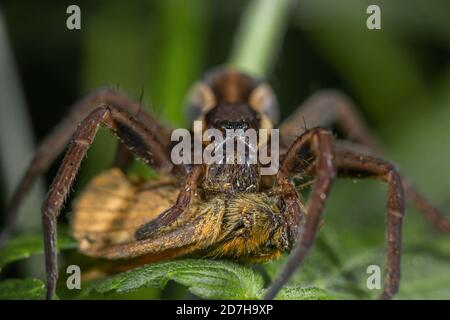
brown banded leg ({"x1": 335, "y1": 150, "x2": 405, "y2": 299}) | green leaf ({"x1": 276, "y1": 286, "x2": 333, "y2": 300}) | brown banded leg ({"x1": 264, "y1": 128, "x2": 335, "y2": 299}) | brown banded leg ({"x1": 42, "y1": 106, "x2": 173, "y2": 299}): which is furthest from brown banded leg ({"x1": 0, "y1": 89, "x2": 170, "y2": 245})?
green leaf ({"x1": 276, "y1": 286, "x2": 333, "y2": 300})

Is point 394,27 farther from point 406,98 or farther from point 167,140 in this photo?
point 167,140

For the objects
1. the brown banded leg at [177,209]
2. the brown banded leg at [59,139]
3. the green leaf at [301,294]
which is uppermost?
the brown banded leg at [59,139]

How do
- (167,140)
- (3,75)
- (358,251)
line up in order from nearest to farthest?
1. (167,140)
2. (358,251)
3. (3,75)

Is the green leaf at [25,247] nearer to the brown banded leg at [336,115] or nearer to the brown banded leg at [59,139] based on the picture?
the brown banded leg at [59,139]

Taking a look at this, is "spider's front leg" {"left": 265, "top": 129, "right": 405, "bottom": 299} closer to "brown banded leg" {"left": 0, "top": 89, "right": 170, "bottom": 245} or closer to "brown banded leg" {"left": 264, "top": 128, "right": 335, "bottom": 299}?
"brown banded leg" {"left": 264, "top": 128, "right": 335, "bottom": 299}

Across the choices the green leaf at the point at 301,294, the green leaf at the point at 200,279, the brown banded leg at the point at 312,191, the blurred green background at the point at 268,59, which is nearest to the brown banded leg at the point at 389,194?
the brown banded leg at the point at 312,191
